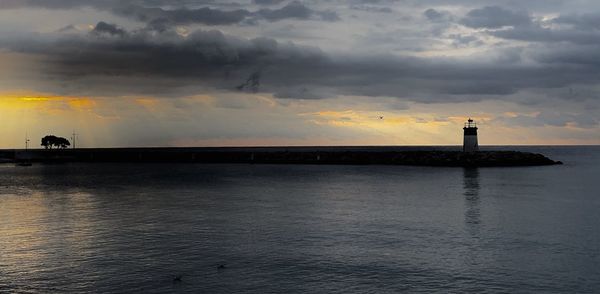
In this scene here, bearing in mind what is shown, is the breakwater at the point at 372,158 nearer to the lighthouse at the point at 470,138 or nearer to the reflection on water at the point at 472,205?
the lighthouse at the point at 470,138

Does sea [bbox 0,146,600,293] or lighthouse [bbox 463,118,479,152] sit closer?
sea [bbox 0,146,600,293]

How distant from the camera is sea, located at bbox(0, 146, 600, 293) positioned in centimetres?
2209

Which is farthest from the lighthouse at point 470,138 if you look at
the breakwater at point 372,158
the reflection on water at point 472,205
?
the reflection on water at point 472,205

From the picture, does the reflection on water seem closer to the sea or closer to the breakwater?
the sea

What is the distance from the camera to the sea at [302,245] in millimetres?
22094

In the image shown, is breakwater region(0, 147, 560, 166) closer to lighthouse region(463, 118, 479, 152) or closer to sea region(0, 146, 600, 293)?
lighthouse region(463, 118, 479, 152)

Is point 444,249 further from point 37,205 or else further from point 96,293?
point 37,205

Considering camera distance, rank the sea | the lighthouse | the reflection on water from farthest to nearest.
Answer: the lighthouse → the reflection on water → the sea

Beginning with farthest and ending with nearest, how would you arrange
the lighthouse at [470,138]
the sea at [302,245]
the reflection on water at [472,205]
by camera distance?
the lighthouse at [470,138], the reflection on water at [472,205], the sea at [302,245]

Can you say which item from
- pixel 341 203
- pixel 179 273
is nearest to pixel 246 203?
pixel 341 203

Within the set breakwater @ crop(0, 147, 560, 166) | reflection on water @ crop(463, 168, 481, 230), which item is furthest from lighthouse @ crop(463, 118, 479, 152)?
reflection on water @ crop(463, 168, 481, 230)

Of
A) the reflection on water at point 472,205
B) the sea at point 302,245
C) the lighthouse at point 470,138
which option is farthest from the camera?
the lighthouse at point 470,138

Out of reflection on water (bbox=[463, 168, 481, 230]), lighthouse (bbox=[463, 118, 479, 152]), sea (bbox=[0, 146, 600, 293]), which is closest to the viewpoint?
sea (bbox=[0, 146, 600, 293])

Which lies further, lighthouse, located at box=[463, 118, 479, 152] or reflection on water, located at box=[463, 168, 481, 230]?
lighthouse, located at box=[463, 118, 479, 152]
